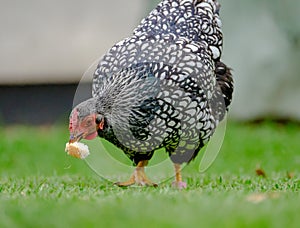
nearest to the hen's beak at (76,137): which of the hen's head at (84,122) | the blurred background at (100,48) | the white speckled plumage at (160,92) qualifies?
the hen's head at (84,122)

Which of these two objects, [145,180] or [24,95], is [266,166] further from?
[24,95]

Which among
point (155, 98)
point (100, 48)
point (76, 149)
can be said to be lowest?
point (76, 149)

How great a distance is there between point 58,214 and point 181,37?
2.60 meters

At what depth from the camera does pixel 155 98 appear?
18.4 ft

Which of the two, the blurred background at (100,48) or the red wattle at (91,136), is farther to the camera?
the blurred background at (100,48)

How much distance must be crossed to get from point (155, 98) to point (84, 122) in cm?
52

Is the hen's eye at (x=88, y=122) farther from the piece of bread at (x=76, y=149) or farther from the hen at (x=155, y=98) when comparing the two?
the piece of bread at (x=76, y=149)

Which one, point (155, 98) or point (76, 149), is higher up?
point (155, 98)

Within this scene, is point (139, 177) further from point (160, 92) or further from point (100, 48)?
point (100, 48)

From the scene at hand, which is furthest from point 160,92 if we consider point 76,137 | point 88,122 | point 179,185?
point 179,185

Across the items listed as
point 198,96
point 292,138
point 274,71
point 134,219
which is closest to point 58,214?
point 134,219

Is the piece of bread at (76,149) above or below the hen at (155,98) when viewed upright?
below

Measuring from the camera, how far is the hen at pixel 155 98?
18.4ft

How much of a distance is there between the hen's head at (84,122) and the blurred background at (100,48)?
7.22 metres
